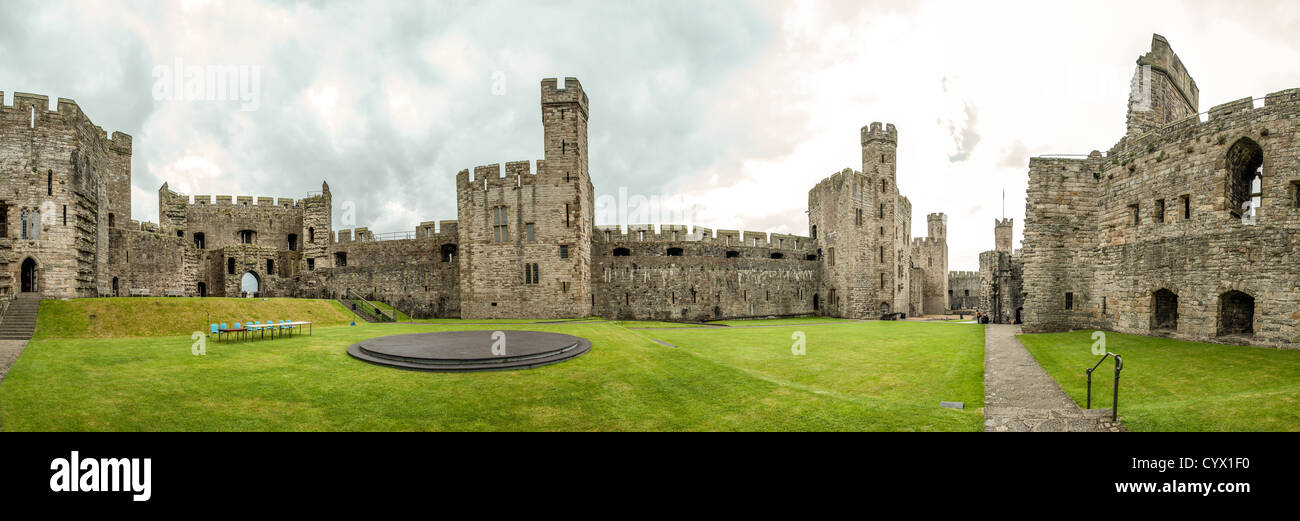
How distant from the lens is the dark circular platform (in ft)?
37.5

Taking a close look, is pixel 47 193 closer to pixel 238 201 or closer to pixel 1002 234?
pixel 238 201

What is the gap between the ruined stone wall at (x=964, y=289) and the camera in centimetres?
5816

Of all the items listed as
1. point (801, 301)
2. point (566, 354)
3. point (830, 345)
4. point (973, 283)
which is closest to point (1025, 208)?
point (830, 345)

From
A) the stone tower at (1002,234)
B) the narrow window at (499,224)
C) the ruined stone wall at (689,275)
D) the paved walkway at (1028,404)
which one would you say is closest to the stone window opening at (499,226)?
the narrow window at (499,224)

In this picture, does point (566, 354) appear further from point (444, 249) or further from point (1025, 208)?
point (444, 249)

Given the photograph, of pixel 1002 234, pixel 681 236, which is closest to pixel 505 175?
pixel 681 236

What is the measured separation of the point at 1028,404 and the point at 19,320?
102 ft

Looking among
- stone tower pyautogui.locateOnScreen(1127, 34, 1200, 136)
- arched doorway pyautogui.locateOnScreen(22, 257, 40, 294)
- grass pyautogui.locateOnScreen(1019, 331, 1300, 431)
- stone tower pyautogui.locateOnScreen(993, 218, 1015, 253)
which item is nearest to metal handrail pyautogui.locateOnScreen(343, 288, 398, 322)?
arched doorway pyautogui.locateOnScreen(22, 257, 40, 294)

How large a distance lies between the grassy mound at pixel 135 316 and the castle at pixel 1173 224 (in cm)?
3656

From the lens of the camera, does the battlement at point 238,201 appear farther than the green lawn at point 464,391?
Yes

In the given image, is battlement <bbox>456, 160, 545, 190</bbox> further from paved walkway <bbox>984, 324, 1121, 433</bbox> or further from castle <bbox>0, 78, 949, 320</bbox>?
paved walkway <bbox>984, 324, 1121, 433</bbox>

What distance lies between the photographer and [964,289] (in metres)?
58.6

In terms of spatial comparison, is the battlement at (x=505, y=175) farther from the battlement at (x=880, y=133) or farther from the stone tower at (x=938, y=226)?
the stone tower at (x=938, y=226)
